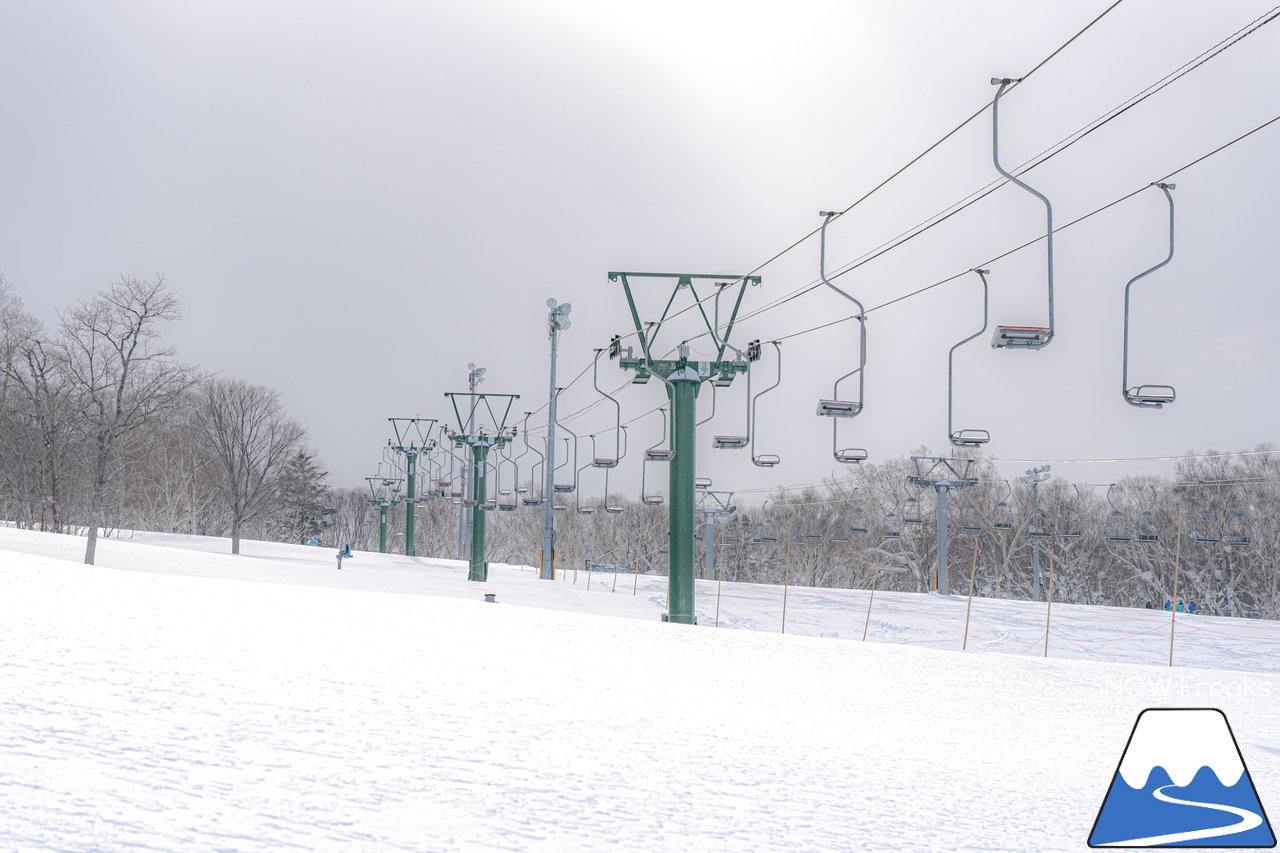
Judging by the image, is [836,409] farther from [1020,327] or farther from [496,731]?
[496,731]

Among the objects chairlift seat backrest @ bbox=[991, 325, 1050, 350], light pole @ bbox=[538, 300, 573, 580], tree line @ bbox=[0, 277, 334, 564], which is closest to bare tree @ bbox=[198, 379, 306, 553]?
tree line @ bbox=[0, 277, 334, 564]

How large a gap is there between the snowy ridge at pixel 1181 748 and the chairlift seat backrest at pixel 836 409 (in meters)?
9.80

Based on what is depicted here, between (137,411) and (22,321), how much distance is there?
108 ft

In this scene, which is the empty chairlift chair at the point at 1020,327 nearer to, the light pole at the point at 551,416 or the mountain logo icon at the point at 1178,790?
the mountain logo icon at the point at 1178,790

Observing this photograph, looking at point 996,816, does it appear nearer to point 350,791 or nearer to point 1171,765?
point 1171,765

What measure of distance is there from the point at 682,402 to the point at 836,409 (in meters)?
4.84

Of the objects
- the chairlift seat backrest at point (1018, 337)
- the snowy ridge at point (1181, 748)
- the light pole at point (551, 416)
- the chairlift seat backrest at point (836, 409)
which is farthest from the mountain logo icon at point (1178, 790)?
the light pole at point (551, 416)

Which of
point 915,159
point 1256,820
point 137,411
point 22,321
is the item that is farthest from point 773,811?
point 22,321

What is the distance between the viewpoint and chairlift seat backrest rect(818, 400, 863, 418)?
1484 centimetres

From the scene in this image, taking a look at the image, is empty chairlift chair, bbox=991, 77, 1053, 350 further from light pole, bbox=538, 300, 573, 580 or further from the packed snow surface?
light pole, bbox=538, 300, 573, 580

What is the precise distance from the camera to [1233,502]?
65812 millimetres

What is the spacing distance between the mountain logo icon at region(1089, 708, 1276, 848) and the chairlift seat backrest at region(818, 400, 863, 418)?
32.4ft

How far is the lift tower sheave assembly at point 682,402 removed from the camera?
19.0 metres

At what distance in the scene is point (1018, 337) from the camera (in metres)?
10.2
